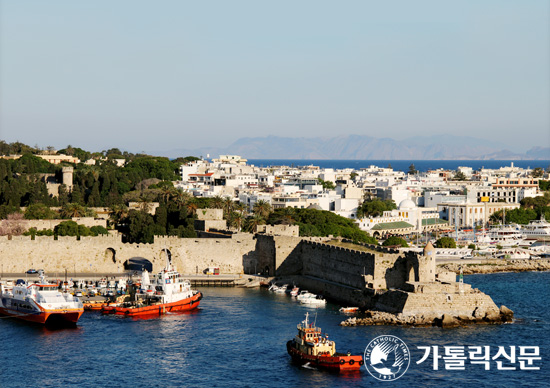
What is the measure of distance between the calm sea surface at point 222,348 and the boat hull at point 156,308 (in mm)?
685

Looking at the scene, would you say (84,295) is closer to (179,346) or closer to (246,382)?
(179,346)

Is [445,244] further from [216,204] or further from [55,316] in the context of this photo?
[55,316]

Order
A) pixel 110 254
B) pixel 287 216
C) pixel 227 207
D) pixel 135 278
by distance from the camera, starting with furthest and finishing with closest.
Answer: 1. pixel 227 207
2. pixel 287 216
3. pixel 110 254
4. pixel 135 278

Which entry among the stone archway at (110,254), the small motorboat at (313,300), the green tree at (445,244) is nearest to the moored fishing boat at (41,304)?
the stone archway at (110,254)

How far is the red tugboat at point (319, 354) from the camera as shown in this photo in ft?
103

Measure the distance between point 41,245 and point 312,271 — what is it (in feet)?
53.7

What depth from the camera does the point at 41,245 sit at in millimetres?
51594

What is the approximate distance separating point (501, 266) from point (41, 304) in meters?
36.3

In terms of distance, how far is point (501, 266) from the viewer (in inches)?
2496

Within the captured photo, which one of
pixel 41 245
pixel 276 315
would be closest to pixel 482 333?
pixel 276 315

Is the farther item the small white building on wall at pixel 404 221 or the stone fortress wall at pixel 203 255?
the small white building on wall at pixel 404 221

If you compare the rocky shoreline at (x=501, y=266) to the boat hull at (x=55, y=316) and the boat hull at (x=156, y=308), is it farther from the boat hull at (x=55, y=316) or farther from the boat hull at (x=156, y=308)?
the boat hull at (x=55, y=316)

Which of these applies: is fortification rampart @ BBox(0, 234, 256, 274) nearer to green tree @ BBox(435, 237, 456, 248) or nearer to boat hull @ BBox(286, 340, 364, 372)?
boat hull @ BBox(286, 340, 364, 372)

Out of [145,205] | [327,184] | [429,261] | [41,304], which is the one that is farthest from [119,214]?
[327,184]
